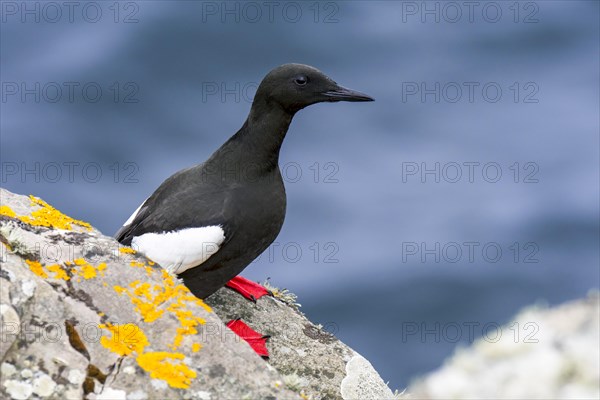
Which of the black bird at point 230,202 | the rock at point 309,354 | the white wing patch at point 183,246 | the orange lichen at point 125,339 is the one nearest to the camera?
the orange lichen at point 125,339

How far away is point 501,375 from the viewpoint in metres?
6.27

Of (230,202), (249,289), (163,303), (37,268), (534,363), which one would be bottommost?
(37,268)

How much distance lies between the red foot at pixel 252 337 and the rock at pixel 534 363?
105cm

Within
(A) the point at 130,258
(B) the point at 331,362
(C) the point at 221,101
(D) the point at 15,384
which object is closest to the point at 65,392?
(D) the point at 15,384

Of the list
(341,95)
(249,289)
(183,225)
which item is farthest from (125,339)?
(341,95)

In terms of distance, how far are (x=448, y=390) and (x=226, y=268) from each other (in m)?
2.02

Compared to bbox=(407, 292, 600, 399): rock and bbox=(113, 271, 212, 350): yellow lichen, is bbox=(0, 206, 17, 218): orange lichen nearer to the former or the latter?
bbox=(113, 271, 212, 350): yellow lichen

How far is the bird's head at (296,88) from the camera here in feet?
25.5

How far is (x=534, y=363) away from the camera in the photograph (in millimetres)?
6070

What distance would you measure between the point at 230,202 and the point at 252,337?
4.65 ft

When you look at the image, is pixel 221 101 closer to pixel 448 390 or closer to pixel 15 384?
pixel 448 390

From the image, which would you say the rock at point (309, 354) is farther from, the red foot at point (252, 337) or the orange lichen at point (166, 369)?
the orange lichen at point (166, 369)

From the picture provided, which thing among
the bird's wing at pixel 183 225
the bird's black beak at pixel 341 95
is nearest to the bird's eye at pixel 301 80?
the bird's black beak at pixel 341 95

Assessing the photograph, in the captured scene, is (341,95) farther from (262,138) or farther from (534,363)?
(534,363)
